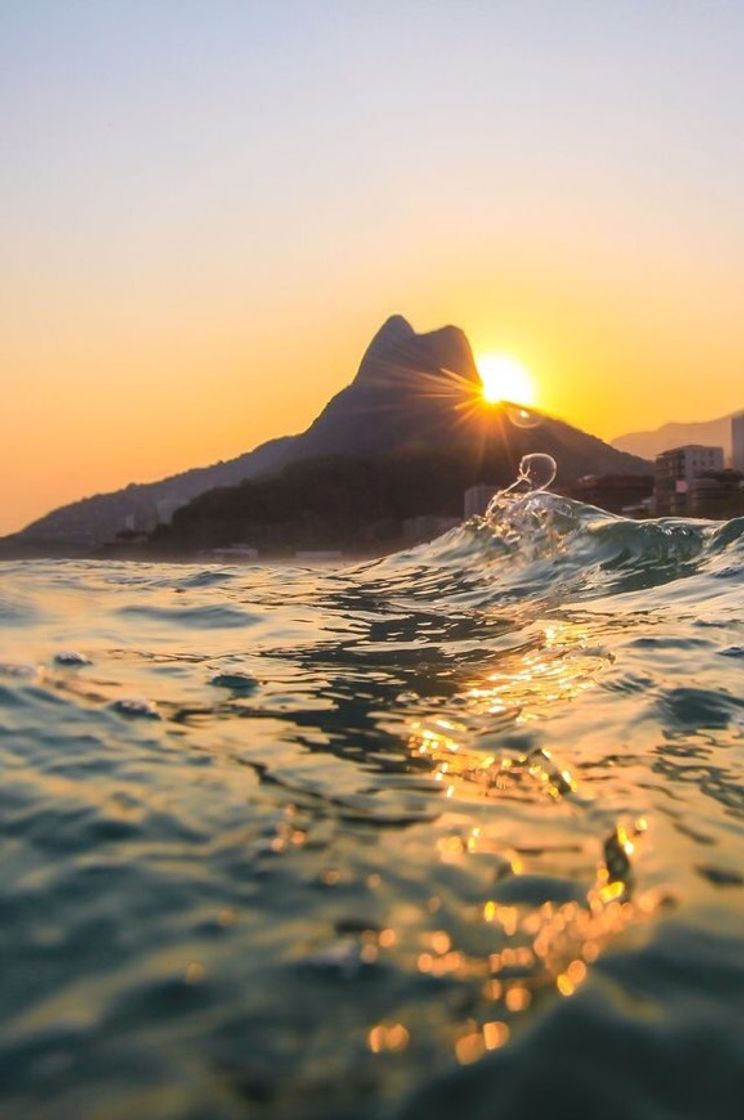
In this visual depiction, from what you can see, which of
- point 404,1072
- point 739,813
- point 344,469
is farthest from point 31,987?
point 344,469

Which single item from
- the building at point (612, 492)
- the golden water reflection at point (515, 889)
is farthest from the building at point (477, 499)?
the golden water reflection at point (515, 889)

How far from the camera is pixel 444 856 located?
3318mm

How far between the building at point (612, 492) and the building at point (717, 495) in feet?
34.1

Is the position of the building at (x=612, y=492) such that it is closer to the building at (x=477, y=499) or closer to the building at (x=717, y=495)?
the building at (x=717, y=495)

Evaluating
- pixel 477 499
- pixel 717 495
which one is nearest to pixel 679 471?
pixel 717 495

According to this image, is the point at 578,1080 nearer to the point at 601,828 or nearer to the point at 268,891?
the point at 268,891

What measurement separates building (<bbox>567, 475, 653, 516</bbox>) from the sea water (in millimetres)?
117557

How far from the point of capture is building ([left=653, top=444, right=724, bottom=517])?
117 meters

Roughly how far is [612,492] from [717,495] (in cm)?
1885

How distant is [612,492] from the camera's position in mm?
124875

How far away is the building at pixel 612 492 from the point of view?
12225 cm

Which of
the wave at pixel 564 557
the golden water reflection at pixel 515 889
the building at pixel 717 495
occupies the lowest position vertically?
the golden water reflection at pixel 515 889

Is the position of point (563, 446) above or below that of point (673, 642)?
above

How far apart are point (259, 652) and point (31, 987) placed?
19.4 ft
